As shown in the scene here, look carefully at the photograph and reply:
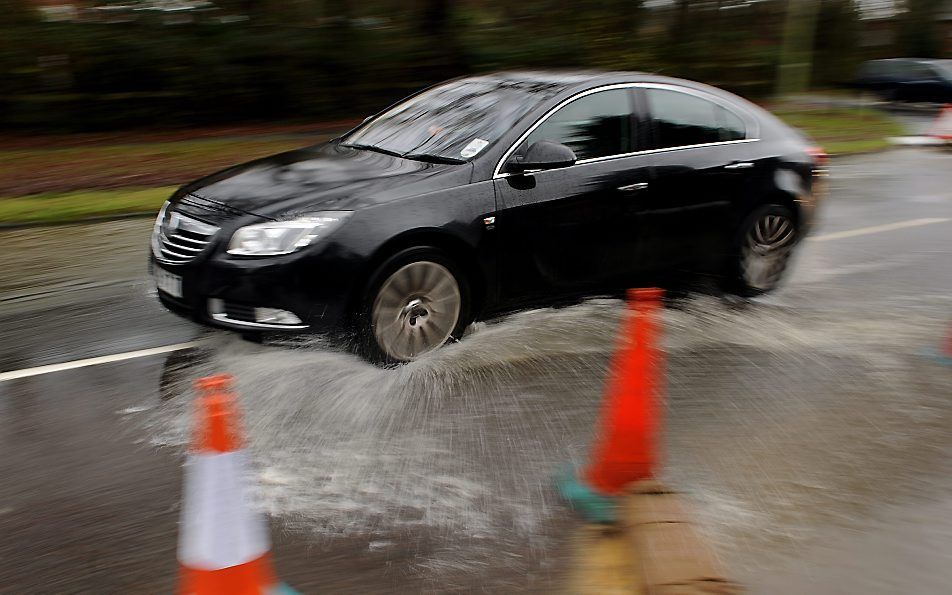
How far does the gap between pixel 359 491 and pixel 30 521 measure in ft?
4.26

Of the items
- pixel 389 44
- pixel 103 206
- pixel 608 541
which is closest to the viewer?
pixel 608 541

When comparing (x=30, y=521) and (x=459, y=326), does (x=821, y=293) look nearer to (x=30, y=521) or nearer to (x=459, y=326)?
(x=459, y=326)

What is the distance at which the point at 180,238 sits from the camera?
5164mm

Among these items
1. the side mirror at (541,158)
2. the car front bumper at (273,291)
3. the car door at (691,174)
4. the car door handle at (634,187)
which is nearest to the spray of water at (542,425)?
the car front bumper at (273,291)

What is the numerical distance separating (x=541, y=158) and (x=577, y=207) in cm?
45

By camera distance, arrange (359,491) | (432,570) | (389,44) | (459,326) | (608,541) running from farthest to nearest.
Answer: (389,44), (459,326), (359,491), (608,541), (432,570)

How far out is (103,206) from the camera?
34.0 feet

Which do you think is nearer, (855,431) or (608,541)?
(608,541)

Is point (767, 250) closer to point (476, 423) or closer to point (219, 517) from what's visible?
point (476, 423)

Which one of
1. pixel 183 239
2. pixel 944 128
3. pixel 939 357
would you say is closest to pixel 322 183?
pixel 183 239

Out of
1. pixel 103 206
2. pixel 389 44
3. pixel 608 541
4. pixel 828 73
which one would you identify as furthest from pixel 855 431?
pixel 828 73

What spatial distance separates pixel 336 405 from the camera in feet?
15.2

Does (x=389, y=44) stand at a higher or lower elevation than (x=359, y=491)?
higher

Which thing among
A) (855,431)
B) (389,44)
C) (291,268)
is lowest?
(855,431)
